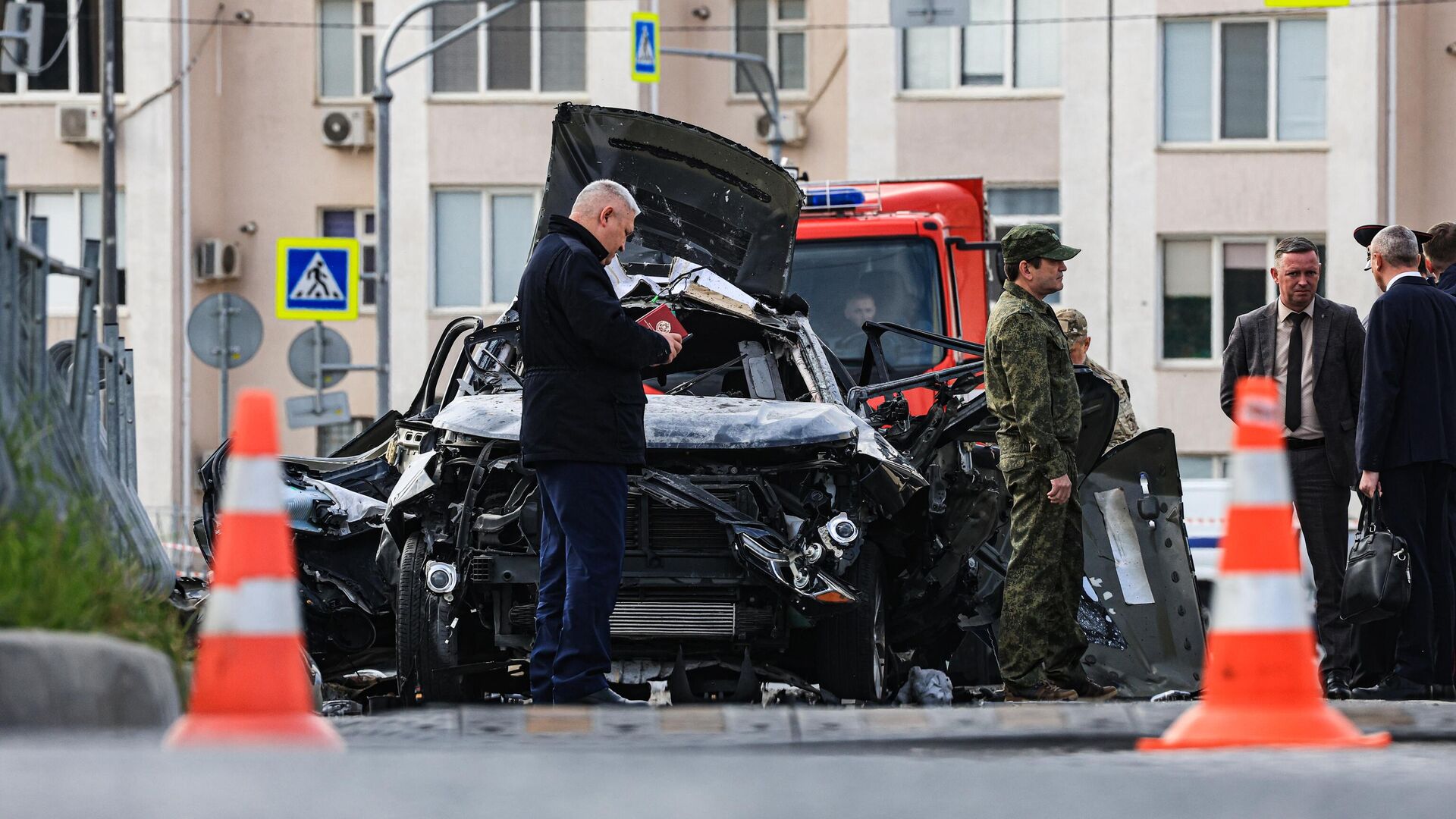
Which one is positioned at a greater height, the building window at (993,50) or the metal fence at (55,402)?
the building window at (993,50)

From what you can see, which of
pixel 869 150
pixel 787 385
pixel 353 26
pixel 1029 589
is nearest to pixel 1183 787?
pixel 1029 589

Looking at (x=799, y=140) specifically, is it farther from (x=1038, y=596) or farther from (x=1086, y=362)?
(x=1038, y=596)

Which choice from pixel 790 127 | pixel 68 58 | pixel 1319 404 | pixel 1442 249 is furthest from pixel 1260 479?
pixel 68 58

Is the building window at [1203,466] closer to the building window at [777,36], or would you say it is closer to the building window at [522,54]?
the building window at [777,36]

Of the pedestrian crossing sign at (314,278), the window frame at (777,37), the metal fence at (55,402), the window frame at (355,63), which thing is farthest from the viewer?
the window frame at (777,37)

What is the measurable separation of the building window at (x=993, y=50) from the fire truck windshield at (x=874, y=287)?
17197 mm

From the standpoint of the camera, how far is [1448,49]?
98.7ft

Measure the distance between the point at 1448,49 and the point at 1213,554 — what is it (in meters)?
14.0

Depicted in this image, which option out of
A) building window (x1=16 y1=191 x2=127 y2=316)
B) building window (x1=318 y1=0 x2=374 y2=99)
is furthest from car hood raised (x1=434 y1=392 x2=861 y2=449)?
building window (x1=318 y1=0 x2=374 y2=99)

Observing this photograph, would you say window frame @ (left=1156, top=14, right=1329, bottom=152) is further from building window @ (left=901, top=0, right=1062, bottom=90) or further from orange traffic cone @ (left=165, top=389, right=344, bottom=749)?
orange traffic cone @ (left=165, top=389, right=344, bottom=749)

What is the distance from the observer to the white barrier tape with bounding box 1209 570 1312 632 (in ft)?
15.7

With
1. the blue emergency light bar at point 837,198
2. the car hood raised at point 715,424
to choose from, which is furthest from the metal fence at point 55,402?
the blue emergency light bar at point 837,198

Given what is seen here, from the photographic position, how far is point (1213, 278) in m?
30.5

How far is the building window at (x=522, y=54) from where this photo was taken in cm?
3200
